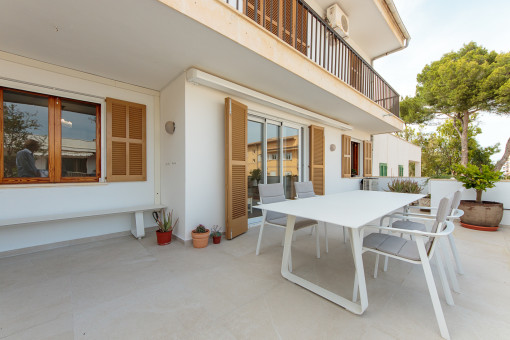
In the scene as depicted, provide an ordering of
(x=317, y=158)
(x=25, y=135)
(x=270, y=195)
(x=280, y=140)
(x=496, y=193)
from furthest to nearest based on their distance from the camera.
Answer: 1. (x=317, y=158)
2. (x=280, y=140)
3. (x=496, y=193)
4. (x=270, y=195)
5. (x=25, y=135)

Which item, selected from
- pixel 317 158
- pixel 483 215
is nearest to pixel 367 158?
pixel 317 158

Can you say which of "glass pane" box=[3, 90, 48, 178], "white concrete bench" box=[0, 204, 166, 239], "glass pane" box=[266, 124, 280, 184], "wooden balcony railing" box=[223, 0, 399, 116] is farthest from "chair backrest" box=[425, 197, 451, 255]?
"glass pane" box=[3, 90, 48, 178]

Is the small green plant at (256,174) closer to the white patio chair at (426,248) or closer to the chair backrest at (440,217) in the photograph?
the white patio chair at (426,248)

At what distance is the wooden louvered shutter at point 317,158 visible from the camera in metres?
4.84

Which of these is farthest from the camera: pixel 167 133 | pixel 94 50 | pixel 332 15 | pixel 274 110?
pixel 332 15

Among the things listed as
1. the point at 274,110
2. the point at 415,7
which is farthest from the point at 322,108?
the point at 415,7

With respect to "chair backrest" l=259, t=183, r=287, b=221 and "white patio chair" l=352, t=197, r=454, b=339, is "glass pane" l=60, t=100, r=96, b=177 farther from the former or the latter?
"white patio chair" l=352, t=197, r=454, b=339

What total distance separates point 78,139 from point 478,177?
663 cm

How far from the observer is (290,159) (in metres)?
4.55

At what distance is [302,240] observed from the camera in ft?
9.90

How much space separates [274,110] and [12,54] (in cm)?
375

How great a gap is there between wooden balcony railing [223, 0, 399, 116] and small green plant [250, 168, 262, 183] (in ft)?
7.15

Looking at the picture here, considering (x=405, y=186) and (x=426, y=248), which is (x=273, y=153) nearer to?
(x=426, y=248)

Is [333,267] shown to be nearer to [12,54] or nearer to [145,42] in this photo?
[145,42]
